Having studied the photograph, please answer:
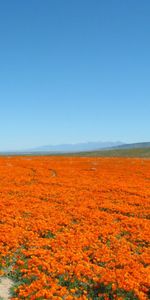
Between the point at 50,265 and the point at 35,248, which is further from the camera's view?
the point at 35,248

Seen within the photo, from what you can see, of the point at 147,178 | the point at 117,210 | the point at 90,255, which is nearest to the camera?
the point at 90,255

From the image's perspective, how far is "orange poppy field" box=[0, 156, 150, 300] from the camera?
44.4ft

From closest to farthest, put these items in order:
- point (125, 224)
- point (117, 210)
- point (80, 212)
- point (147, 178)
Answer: point (125, 224) < point (80, 212) < point (117, 210) < point (147, 178)

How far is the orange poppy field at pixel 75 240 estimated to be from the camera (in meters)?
13.5

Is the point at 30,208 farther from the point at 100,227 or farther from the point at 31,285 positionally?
the point at 31,285

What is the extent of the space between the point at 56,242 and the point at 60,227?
266 centimetres

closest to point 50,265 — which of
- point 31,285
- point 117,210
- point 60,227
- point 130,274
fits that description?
point 31,285

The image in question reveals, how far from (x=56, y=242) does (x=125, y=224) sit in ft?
20.3

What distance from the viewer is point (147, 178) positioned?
143 ft

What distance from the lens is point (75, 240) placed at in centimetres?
1852

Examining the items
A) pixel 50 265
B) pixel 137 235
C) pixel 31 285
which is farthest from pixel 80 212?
pixel 31 285

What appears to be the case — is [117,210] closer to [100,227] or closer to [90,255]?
[100,227]

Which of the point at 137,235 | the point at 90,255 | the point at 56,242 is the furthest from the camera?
the point at 137,235

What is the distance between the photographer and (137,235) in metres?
20.2
